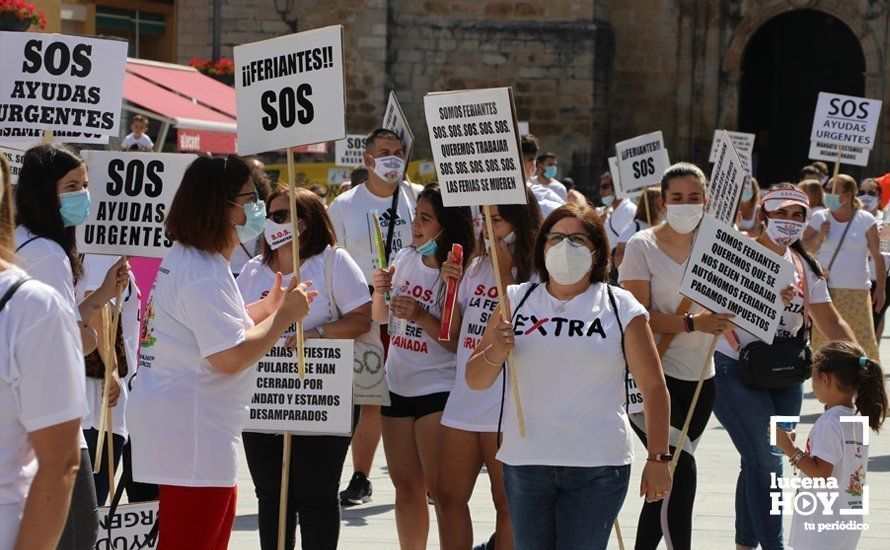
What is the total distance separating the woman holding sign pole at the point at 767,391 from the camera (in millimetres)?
6699

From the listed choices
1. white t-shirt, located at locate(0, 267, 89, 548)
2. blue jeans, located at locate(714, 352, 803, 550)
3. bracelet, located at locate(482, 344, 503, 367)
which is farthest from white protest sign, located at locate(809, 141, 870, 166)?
white t-shirt, located at locate(0, 267, 89, 548)

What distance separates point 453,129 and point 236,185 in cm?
119

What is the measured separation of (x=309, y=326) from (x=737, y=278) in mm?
1761

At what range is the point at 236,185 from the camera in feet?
16.6

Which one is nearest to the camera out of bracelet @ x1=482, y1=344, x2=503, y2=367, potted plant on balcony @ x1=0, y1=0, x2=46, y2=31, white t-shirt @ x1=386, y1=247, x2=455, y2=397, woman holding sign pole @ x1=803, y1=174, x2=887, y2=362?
bracelet @ x1=482, y1=344, x2=503, y2=367

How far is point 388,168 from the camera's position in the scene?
336 inches

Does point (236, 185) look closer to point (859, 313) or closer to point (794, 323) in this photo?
point (794, 323)

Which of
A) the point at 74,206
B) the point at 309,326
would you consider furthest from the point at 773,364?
the point at 74,206

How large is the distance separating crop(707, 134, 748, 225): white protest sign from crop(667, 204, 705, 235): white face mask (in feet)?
1.51

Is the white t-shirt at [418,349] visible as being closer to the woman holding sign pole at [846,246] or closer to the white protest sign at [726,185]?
the white protest sign at [726,185]

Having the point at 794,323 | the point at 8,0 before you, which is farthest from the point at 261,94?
the point at 8,0

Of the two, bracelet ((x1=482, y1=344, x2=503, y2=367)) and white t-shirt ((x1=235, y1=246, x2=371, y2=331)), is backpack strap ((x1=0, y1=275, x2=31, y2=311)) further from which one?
white t-shirt ((x1=235, y1=246, x2=371, y2=331))

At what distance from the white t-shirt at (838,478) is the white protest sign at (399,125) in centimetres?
357

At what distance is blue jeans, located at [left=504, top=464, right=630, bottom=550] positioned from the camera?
4.92 metres
